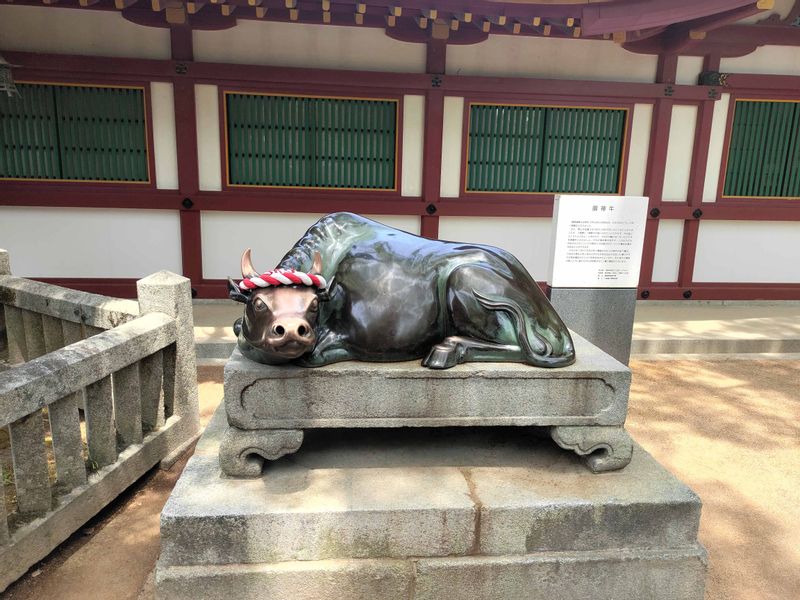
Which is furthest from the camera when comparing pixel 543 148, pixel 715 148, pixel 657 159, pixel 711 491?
pixel 715 148

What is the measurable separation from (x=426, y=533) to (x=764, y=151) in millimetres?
7858

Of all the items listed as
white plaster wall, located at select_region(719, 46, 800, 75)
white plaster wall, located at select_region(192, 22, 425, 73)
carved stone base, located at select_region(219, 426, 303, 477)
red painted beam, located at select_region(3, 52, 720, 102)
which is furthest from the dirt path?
white plaster wall, located at select_region(719, 46, 800, 75)

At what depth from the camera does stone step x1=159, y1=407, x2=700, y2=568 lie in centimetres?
234

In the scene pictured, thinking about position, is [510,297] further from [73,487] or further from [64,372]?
[73,487]

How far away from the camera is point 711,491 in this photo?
3664mm

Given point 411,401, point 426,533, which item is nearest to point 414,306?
point 411,401

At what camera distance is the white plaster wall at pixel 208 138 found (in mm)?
6855

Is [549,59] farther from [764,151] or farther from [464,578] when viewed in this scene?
[464,578]

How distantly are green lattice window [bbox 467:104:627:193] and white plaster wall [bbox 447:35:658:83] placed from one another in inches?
17.5

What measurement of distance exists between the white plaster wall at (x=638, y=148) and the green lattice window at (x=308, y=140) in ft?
10.6

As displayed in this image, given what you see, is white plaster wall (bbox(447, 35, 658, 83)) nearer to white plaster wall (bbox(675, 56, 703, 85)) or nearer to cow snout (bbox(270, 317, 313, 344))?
white plaster wall (bbox(675, 56, 703, 85))

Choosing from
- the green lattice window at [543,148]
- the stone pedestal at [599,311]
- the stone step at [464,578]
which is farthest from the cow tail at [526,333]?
the green lattice window at [543,148]

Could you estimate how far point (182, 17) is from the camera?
6.37 m

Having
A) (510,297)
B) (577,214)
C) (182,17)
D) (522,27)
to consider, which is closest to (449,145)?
(522,27)
